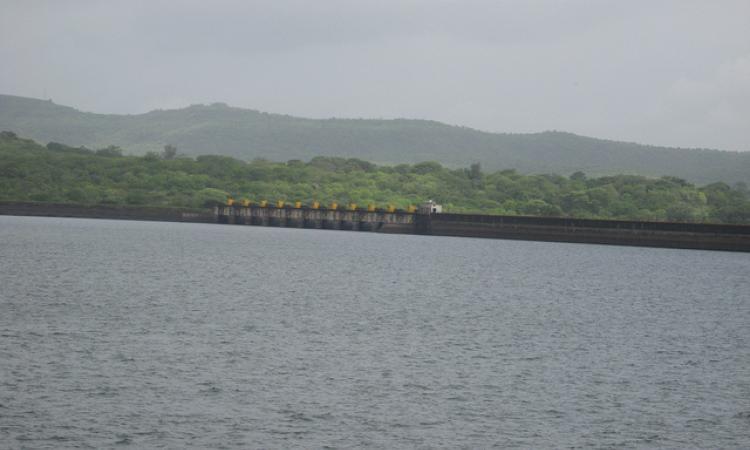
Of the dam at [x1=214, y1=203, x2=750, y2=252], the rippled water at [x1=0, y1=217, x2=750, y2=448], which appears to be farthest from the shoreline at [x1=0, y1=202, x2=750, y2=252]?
the rippled water at [x1=0, y1=217, x2=750, y2=448]

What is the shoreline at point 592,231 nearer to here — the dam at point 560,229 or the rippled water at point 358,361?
the dam at point 560,229

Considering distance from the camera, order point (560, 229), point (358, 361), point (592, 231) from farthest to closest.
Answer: point (560, 229) → point (592, 231) → point (358, 361)

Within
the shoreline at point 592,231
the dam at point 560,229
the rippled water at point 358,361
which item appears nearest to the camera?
the rippled water at point 358,361

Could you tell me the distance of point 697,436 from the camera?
32875mm

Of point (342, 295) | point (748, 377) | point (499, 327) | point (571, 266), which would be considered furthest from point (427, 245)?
point (748, 377)

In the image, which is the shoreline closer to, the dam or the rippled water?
the dam

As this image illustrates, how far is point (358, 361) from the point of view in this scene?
4328 centimetres

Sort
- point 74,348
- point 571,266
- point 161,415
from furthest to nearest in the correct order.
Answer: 1. point 571,266
2. point 74,348
3. point 161,415

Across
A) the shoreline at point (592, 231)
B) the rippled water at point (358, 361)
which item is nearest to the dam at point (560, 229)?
the shoreline at point (592, 231)

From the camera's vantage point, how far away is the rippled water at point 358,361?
3209 cm

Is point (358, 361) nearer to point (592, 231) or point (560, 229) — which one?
point (592, 231)

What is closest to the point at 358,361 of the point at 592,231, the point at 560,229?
the point at 592,231

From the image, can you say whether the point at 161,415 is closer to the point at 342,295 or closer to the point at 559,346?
the point at 559,346

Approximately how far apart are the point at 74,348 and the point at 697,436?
23441 mm
